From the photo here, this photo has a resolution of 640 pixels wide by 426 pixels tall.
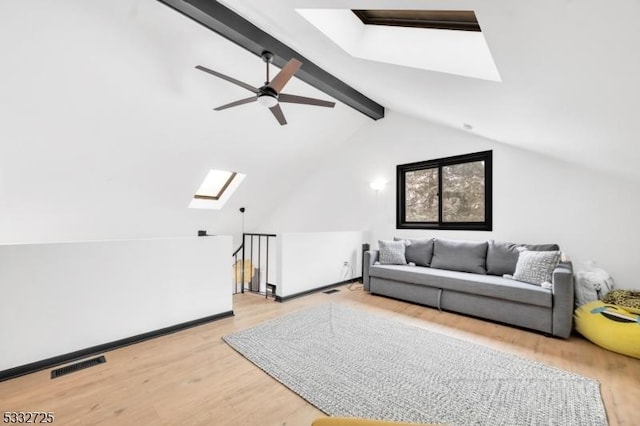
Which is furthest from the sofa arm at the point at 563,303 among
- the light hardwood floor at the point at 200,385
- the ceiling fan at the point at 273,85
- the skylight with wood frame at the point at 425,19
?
the ceiling fan at the point at 273,85

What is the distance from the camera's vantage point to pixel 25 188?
11.0 feet

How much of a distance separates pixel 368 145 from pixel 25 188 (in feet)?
17.6

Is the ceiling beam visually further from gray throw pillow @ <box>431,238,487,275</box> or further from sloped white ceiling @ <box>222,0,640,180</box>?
gray throw pillow @ <box>431,238,487,275</box>

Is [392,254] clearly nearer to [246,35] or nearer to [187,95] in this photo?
[246,35]

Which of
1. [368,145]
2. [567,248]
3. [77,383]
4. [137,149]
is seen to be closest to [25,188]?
[137,149]

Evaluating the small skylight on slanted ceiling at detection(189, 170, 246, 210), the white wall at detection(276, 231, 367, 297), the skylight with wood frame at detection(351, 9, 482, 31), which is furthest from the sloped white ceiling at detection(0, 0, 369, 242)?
the white wall at detection(276, 231, 367, 297)

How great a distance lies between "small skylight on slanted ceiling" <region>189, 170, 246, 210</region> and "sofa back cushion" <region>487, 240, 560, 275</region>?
14.8 feet

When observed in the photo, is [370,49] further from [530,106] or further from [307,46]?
[530,106]

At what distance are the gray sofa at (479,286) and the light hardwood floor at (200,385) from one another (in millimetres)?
224

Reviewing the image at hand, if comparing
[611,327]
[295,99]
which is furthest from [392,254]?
[295,99]

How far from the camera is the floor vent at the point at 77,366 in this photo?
217 centimetres

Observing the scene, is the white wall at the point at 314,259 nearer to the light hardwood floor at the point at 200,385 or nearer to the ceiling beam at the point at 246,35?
the light hardwood floor at the point at 200,385

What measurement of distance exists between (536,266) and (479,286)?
657 mm

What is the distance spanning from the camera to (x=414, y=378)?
208cm
